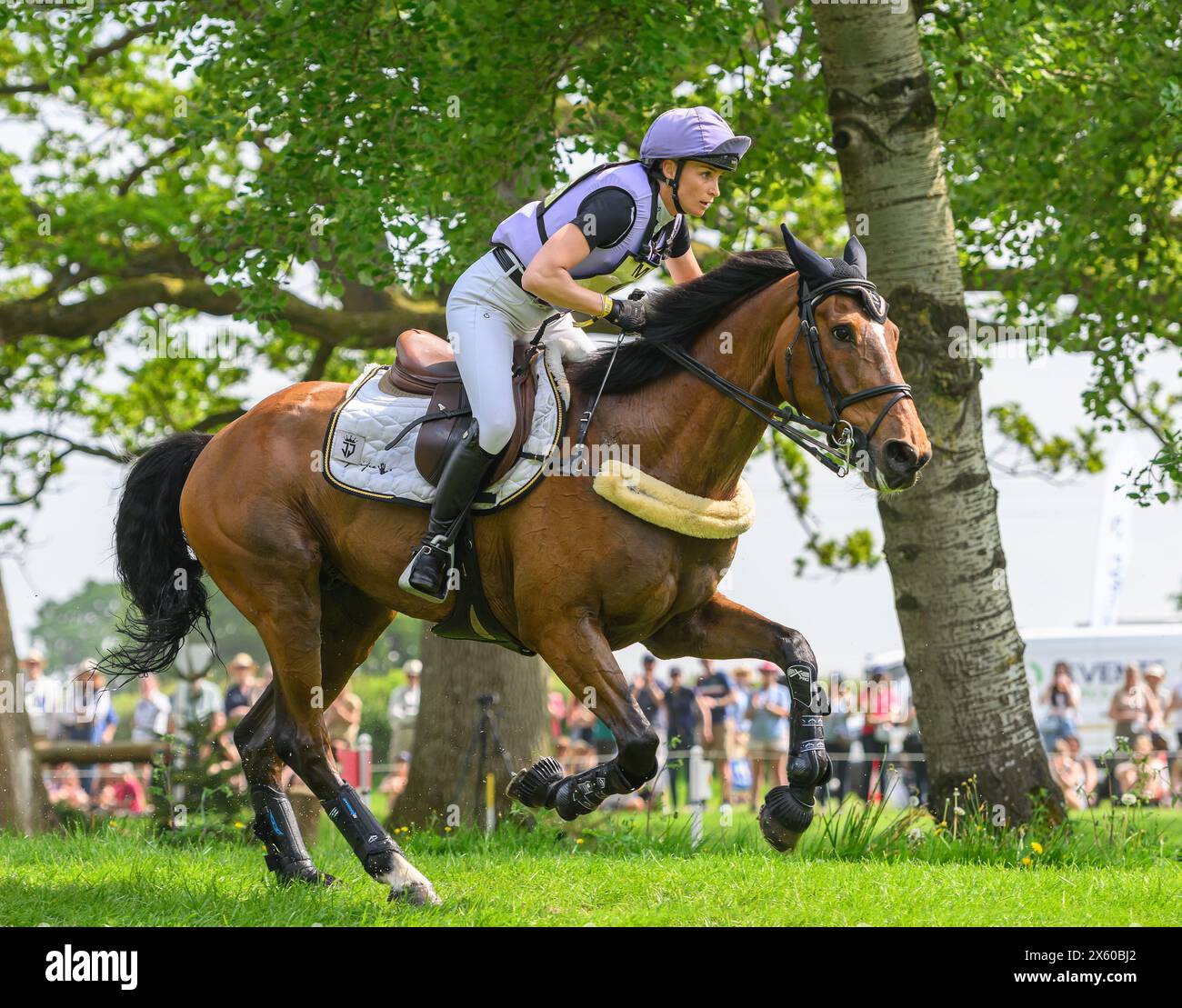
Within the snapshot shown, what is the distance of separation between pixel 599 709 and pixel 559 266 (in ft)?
5.89

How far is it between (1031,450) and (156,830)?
1100cm

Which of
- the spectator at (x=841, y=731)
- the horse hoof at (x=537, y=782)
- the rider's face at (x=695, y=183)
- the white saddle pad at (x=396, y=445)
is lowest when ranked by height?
the spectator at (x=841, y=731)

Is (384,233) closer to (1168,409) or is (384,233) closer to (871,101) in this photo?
(871,101)

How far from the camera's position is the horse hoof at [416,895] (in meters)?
5.79

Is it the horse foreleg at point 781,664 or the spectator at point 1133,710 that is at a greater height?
the horse foreleg at point 781,664

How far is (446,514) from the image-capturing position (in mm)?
5879

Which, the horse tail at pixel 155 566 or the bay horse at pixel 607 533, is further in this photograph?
the horse tail at pixel 155 566

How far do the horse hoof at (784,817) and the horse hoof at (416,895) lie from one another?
142cm

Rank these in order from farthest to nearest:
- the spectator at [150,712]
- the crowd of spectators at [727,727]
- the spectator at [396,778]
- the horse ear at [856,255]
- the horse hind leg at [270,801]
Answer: the spectator at [396,778] < the spectator at [150,712] < the crowd of spectators at [727,727] < the horse hind leg at [270,801] < the horse ear at [856,255]

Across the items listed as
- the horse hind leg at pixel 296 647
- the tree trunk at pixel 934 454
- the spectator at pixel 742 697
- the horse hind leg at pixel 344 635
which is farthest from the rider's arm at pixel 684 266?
the spectator at pixel 742 697

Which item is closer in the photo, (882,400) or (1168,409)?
(882,400)

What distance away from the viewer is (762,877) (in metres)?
6.56

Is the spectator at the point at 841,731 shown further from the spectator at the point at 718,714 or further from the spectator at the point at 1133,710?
the spectator at the point at 1133,710

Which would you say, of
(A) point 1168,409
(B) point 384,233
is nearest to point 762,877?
(B) point 384,233
